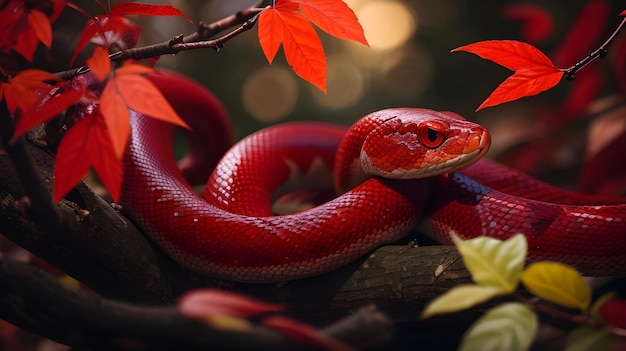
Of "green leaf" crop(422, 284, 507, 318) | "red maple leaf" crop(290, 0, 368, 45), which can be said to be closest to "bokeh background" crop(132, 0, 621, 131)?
"red maple leaf" crop(290, 0, 368, 45)

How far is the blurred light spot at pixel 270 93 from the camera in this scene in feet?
9.84

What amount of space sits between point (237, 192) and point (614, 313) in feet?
2.49

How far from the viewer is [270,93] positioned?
3051 mm

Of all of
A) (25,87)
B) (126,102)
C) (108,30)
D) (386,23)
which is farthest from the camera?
(386,23)

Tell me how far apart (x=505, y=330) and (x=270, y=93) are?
2523 mm

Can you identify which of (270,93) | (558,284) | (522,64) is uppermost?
(522,64)

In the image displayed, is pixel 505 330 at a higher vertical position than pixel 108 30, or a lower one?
lower

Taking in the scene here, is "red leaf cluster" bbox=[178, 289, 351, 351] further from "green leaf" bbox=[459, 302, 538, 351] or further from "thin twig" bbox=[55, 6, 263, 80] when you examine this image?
"thin twig" bbox=[55, 6, 263, 80]

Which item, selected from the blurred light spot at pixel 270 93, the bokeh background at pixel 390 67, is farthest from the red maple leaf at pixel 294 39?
the blurred light spot at pixel 270 93

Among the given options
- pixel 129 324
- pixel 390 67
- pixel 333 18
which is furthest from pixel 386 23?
pixel 129 324

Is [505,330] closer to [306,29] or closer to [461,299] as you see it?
[461,299]

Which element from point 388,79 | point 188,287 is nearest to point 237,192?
point 188,287

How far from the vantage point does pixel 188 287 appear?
1065 millimetres

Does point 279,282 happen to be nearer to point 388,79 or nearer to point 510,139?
point 510,139
